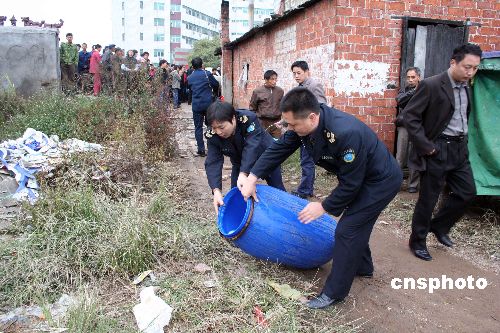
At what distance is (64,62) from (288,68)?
6738 millimetres

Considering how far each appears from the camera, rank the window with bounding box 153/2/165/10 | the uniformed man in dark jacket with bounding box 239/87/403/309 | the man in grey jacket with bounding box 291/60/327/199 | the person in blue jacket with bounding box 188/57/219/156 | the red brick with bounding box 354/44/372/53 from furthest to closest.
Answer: the window with bounding box 153/2/165/10 → the person in blue jacket with bounding box 188/57/219/156 → the red brick with bounding box 354/44/372/53 → the man in grey jacket with bounding box 291/60/327/199 → the uniformed man in dark jacket with bounding box 239/87/403/309

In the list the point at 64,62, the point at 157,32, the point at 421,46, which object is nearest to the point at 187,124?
the point at 64,62

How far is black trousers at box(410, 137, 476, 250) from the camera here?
3598 mm

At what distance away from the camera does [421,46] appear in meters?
6.55

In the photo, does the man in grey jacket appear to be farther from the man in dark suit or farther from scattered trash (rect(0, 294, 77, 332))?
scattered trash (rect(0, 294, 77, 332))

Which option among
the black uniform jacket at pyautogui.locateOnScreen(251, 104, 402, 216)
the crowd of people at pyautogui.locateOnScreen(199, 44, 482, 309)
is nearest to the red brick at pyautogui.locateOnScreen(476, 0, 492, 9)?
the crowd of people at pyautogui.locateOnScreen(199, 44, 482, 309)

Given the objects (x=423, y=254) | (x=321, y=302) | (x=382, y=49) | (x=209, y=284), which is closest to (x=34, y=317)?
(x=209, y=284)

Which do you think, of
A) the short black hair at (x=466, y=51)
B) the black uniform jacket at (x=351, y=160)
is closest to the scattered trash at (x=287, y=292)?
the black uniform jacket at (x=351, y=160)

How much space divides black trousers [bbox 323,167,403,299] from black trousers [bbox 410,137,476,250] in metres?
0.96

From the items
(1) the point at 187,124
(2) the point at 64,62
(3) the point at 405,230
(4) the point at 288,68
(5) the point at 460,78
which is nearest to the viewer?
(5) the point at 460,78

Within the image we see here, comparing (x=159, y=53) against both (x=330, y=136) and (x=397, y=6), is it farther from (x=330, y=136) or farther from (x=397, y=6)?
(x=330, y=136)

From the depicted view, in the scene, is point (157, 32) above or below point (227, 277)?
above

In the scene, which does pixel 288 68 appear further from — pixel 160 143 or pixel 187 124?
pixel 187 124

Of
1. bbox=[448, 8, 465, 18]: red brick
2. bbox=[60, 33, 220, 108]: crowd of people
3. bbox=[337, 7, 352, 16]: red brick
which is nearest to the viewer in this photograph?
bbox=[337, 7, 352, 16]: red brick
